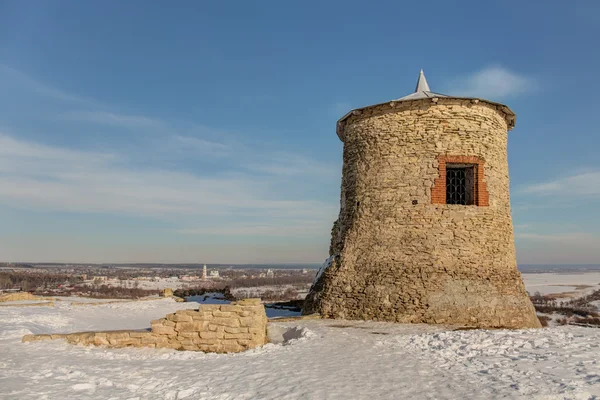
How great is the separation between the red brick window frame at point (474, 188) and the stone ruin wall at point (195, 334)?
5.73 meters

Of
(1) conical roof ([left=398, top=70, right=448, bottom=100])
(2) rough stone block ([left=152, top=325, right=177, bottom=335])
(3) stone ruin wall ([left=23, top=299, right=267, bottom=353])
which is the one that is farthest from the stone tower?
(2) rough stone block ([left=152, top=325, right=177, bottom=335])

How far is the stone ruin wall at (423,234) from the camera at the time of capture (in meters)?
10.5

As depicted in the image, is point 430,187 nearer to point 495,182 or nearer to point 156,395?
point 495,182

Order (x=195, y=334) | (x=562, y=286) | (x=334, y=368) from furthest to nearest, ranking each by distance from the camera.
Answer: (x=562, y=286)
(x=195, y=334)
(x=334, y=368)

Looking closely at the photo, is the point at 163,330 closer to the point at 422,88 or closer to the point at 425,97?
the point at 425,97

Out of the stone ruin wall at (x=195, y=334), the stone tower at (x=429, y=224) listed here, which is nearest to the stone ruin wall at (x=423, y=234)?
the stone tower at (x=429, y=224)

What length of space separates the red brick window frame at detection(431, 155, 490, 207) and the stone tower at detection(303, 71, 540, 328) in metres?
0.03

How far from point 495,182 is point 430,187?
1.90 meters

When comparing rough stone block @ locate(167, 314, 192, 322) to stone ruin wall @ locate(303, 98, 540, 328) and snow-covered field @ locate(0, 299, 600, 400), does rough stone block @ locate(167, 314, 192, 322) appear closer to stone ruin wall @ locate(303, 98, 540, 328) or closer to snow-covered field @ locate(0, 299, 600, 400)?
snow-covered field @ locate(0, 299, 600, 400)

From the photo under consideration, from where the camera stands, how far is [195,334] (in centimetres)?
809

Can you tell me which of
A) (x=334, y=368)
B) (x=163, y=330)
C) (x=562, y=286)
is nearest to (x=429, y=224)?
(x=334, y=368)

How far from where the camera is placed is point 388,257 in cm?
1106

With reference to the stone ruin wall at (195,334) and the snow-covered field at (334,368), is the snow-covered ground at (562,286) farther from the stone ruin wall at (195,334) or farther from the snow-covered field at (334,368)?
the stone ruin wall at (195,334)

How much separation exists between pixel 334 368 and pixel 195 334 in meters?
2.95
